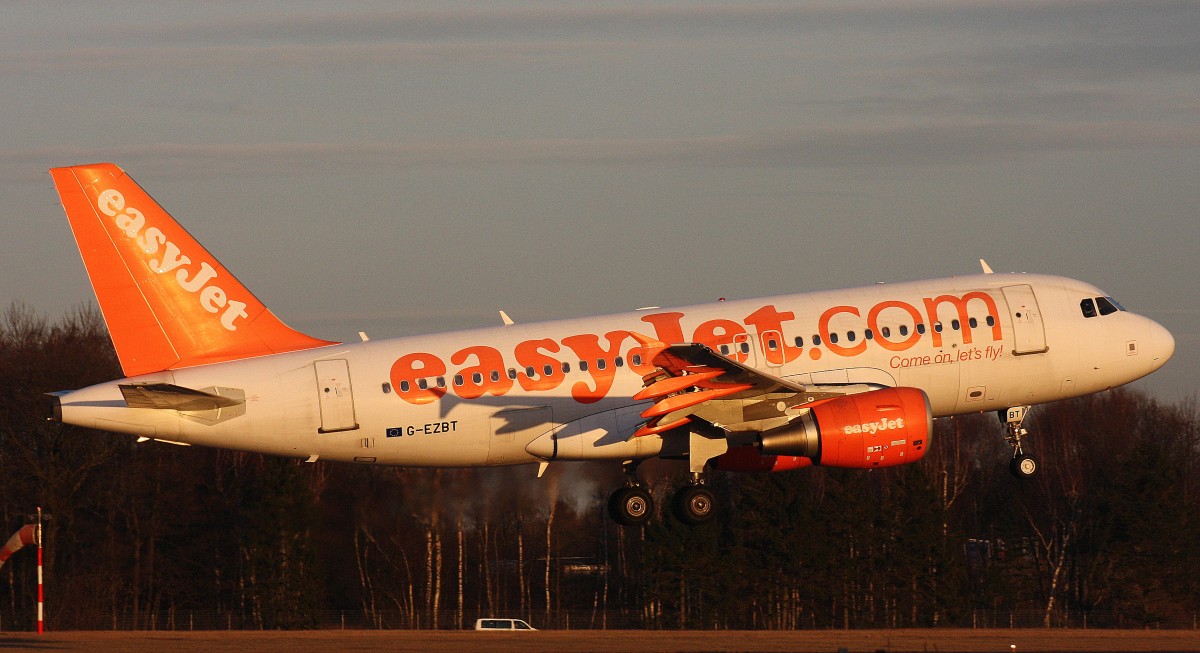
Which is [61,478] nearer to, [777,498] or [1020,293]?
[777,498]

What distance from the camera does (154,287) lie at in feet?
119

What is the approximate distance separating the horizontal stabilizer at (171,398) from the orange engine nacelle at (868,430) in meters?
12.8

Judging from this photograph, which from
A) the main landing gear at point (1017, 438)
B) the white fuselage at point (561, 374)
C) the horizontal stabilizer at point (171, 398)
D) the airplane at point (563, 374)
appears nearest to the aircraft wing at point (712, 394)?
the airplane at point (563, 374)

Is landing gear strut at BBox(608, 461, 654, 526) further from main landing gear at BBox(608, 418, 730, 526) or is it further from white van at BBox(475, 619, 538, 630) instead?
white van at BBox(475, 619, 538, 630)

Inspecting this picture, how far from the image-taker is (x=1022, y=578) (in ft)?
267

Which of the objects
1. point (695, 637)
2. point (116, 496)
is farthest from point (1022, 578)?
point (695, 637)

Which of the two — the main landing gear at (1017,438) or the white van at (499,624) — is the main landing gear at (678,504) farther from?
the white van at (499,624)

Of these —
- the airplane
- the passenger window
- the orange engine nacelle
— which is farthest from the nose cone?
the orange engine nacelle

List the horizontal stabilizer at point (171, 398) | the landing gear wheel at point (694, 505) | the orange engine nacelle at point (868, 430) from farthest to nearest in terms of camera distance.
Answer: the landing gear wheel at point (694, 505) → the orange engine nacelle at point (868, 430) → the horizontal stabilizer at point (171, 398)

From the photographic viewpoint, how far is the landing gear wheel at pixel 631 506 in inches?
1455

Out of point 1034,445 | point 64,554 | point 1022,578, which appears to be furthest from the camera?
point 1034,445

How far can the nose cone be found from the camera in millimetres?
39312

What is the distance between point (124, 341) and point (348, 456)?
575cm

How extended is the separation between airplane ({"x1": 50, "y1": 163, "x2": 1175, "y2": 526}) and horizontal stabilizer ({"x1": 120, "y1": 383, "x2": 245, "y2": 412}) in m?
0.04
